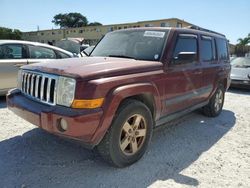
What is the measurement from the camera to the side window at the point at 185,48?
416 centimetres

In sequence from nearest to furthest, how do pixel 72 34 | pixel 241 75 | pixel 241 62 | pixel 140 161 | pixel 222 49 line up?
1. pixel 140 161
2. pixel 222 49
3. pixel 241 75
4. pixel 241 62
5. pixel 72 34

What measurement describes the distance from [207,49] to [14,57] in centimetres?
452

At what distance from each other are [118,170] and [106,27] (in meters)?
57.3

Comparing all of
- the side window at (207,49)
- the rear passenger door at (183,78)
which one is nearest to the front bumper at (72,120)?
the rear passenger door at (183,78)

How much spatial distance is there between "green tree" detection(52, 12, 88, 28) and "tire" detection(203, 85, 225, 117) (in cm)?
9923

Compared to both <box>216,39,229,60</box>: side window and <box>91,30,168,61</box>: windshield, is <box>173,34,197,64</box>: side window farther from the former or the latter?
<box>216,39,229,60</box>: side window

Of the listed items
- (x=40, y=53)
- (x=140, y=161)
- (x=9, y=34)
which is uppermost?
(x=9, y=34)

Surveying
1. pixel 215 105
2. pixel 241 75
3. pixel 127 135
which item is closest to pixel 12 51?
pixel 127 135

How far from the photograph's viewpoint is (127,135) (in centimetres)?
354

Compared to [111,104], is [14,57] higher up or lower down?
higher up

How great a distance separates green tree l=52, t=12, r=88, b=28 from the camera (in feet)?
329

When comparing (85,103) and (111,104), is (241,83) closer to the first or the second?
(111,104)

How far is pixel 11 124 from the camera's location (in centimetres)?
504

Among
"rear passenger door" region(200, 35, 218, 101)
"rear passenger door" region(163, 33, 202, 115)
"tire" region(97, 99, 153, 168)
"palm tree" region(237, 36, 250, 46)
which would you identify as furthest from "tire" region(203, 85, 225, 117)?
"palm tree" region(237, 36, 250, 46)
